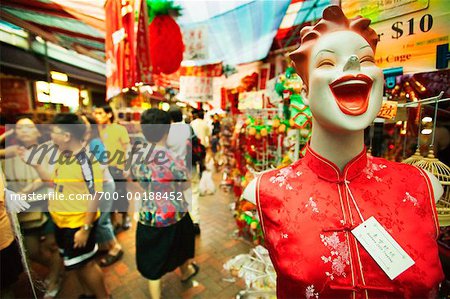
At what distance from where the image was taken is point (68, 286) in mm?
2727

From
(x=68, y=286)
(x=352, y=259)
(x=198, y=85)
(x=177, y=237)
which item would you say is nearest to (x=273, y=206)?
(x=352, y=259)

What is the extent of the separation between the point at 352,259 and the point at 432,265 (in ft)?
0.97

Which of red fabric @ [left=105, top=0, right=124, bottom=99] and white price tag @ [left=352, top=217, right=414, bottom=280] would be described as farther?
red fabric @ [left=105, top=0, right=124, bottom=99]

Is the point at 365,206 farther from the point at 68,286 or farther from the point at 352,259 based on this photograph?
the point at 68,286

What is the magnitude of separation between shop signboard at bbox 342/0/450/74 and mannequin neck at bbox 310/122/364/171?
81 cm

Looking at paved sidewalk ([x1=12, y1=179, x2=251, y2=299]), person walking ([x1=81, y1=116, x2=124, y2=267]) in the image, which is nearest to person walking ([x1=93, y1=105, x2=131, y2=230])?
person walking ([x1=81, y1=116, x2=124, y2=267])

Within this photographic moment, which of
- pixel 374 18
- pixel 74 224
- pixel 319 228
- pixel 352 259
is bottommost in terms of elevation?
pixel 74 224

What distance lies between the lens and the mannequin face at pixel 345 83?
0.90 metres

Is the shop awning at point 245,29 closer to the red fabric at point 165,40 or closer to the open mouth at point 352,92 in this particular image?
the red fabric at point 165,40

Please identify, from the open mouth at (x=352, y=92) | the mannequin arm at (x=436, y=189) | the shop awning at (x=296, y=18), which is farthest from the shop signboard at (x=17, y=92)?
the mannequin arm at (x=436, y=189)

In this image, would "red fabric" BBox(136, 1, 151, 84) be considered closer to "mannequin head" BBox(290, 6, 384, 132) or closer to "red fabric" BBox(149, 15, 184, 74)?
"red fabric" BBox(149, 15, 184, 74)

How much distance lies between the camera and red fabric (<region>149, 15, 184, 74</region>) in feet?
10.6

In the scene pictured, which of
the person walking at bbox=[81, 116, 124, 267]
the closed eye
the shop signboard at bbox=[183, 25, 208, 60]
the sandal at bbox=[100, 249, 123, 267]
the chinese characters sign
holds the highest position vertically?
the shop signboard at bbox=[183, 25, 208, 60]

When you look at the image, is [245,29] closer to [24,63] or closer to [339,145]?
[339,145]
